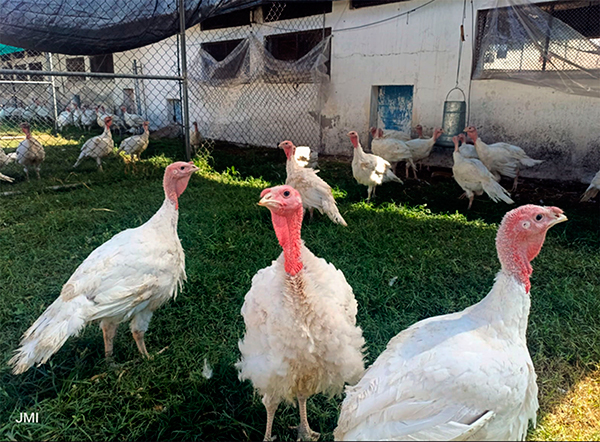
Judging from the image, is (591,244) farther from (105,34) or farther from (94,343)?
(105,34)

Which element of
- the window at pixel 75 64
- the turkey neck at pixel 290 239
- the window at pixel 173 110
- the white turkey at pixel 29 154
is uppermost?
the window at pixel 75 64

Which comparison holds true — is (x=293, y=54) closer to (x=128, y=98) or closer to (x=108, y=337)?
(x=128, y=98)

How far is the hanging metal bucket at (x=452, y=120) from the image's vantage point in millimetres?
7578

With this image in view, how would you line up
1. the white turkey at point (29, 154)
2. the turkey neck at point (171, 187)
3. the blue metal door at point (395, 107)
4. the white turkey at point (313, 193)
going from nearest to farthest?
the turkey neck at point (171, 187), the white turkey at point (313, 193), the white turkey at point (29, 154), the blue metal door at point (395, 107)

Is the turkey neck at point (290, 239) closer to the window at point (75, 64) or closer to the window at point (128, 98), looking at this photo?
the window at point (128, 98)

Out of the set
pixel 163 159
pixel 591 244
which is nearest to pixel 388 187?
pixel 591 244

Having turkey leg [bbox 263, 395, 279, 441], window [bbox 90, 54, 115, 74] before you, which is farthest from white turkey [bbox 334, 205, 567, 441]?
window [bbox 90, 54, 115, 74]

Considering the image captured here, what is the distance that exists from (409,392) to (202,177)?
6.20m

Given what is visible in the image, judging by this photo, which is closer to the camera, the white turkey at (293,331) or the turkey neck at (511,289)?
the turkey neck at (511,289)

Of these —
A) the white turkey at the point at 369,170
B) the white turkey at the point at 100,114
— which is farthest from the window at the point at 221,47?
the white turkey at the point at 369,170

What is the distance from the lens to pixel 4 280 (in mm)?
3439

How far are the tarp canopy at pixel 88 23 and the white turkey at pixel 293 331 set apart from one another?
182 inches

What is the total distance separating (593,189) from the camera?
559cm

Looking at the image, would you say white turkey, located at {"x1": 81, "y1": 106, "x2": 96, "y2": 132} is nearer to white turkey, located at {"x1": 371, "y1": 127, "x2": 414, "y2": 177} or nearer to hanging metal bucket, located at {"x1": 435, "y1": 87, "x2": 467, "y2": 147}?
white turkey, located at {"x1": 371, "y1": 127, "x2": 414, "y2": 177}
